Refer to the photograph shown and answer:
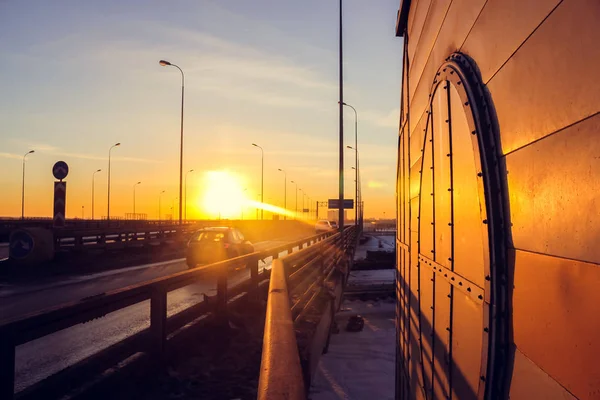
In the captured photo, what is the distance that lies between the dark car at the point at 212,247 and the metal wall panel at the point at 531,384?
17667 millimetres

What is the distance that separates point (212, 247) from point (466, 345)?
1740cm

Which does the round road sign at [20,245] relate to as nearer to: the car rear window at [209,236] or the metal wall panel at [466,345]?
the car rear window at [209,236]

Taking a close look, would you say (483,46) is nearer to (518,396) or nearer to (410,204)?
(518,396)

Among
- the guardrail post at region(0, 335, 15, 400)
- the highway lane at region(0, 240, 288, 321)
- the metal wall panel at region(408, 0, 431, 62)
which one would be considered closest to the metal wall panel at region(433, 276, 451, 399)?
the metal wall panel at region(408, 0, 431, 62)

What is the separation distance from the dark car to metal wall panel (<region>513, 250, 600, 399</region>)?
58.3 feet

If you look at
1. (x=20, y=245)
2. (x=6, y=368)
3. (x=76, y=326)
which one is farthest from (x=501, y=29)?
(x=20, y=245)

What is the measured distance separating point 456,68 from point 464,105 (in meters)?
0.31

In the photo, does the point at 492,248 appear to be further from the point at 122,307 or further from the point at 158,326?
the point at 158,326

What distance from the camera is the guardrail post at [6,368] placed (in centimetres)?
317

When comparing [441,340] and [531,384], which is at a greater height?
[531,384]

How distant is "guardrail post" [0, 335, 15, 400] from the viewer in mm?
3170

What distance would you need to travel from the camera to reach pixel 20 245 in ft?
58.4

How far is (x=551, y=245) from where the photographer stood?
6.25 ft

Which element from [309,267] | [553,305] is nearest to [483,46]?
[553,305]
